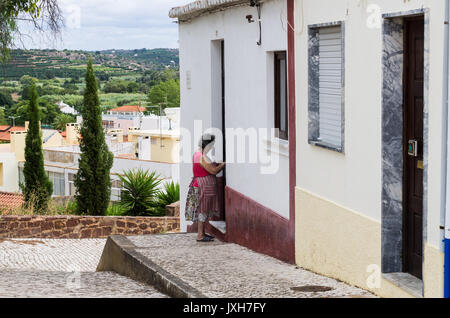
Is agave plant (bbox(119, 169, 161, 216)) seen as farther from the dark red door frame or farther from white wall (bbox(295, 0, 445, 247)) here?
white wall (bbox(295, 0, 445, 247))

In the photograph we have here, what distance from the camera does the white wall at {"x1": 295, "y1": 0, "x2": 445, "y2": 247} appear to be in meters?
5.46

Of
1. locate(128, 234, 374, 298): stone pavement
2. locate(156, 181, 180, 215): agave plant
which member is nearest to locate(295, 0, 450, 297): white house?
locate(128, 234, 374, 298): stone pavement

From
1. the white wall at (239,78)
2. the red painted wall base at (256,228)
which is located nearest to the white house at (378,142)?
the red painted wall base at (256,228)

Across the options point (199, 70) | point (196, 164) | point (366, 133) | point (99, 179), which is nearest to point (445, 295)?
point (366, 133)

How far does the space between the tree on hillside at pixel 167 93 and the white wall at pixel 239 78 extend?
72.3 metres

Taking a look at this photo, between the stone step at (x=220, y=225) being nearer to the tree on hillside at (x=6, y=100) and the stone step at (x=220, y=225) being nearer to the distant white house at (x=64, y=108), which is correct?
the tree on hillside at (x=6, y=100)

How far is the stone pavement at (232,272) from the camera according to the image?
6.86 m

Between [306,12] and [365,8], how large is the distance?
165 cm

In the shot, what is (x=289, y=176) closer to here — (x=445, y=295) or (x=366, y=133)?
(x=366, y=133)

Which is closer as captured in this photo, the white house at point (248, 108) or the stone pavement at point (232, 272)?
the stone pavement at point (232, 272)

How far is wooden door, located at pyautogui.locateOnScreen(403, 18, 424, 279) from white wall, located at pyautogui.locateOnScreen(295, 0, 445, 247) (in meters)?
0.24

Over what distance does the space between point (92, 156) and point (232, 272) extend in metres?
19.9

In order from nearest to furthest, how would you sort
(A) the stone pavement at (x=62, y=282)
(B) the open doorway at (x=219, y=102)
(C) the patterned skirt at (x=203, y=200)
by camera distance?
(A) the stone pavement at (x=62, y=282) < (C) the patterned skirt at (x=203, y=200) < (B) the open doorway at (x=219, y=102)

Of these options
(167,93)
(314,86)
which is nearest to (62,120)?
(167,93)
